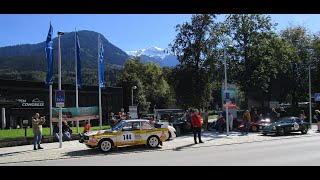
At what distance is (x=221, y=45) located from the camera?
40.5 metres

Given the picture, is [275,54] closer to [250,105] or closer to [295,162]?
[250,105]

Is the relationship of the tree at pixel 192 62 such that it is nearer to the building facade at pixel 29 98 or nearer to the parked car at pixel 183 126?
the parked car at pixel 183 126

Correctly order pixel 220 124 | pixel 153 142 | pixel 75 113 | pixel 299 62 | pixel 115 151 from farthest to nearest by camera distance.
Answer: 1. pixel 299 62
2. pixel 220 124
3. pixel 75 113
4. pixel 153 142
5. pixel 115 151

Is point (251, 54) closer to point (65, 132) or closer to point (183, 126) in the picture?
point (183, 126)

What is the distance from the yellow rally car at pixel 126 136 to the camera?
17828mm

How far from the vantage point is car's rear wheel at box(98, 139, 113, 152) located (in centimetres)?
1785

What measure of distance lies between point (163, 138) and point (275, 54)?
2671 centimetres

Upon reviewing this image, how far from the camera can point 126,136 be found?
18.3 metres

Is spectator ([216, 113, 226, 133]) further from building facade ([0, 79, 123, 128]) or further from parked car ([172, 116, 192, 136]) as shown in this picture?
building facade ([0, 79, 123, 128])

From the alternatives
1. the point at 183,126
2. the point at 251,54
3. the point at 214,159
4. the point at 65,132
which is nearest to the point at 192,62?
the point at 251,54

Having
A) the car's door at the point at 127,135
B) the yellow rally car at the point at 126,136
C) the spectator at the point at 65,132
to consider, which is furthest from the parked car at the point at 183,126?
the car's door at the point at 127,135

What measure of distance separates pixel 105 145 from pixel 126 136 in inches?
43.8
